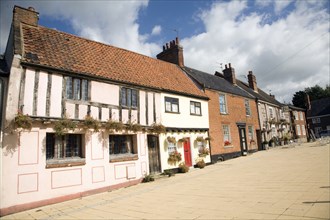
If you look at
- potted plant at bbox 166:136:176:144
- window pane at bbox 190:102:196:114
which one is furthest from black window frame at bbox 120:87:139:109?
window pane at bbox 190:102:196:114

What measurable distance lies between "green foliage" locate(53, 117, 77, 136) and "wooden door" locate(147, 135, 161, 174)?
17.7 ft

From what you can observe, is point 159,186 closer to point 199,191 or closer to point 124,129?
point 199,191

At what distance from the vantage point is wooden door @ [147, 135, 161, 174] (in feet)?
45.9

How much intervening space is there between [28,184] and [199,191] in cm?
664

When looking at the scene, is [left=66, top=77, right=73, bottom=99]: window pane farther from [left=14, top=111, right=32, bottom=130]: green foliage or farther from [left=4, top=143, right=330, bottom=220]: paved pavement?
[left=4, top=143, right=330, bottom=220]: paved pavement

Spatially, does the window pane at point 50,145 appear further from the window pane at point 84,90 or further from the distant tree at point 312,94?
the distant tree at point 312,94

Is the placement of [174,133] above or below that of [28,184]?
above

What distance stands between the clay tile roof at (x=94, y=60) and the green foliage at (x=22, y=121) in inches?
91.4

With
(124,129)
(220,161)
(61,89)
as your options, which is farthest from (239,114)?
(61,89)

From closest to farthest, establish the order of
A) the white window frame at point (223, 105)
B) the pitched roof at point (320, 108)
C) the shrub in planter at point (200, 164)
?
the shrub in planter at point (200, 164) < the white window frame at point (223, 105) < the pitched roof at point (320, 108)

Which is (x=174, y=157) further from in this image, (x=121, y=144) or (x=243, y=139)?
(x=243, y=139)

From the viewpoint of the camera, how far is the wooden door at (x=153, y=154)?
14.0m

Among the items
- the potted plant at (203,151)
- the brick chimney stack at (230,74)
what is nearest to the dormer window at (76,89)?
the potted plant at (203,151)

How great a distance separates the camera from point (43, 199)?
29.1ft
